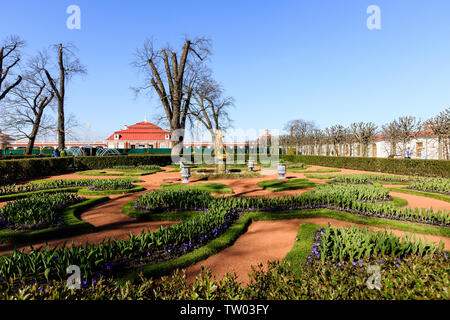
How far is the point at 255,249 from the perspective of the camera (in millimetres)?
4148

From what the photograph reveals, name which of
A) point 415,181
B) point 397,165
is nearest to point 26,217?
point 415,181

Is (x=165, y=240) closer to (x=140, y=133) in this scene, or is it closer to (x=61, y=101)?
(x=61, y=101)

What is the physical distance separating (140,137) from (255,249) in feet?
184

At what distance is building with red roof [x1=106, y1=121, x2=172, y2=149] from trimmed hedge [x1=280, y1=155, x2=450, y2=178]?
38558mm

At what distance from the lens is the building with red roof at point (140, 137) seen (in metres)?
52.3

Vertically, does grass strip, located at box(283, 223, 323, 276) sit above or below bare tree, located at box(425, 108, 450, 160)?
below

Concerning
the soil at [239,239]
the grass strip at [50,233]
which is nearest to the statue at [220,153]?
the soil at [239,239]

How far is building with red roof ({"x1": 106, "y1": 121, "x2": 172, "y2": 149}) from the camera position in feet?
172

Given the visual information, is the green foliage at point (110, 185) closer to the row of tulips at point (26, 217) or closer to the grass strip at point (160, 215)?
the row of tulips at point (26, 217)

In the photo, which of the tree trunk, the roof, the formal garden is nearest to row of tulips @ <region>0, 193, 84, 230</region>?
the formal garden

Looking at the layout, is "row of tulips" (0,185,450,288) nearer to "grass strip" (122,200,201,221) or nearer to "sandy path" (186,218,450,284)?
"grass strip" (122,200,201,221)

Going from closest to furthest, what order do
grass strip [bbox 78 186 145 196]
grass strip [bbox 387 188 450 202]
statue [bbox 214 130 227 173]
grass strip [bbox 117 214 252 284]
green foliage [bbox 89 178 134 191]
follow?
grass strip [bbox 117 214 252 284] → grass strip [bbox 387 188 450 202] → grass strip [bbox 78 186 145 196] → green foliage [bbox 89 178 134 191] → statue [bbox 214 130 227 173]
